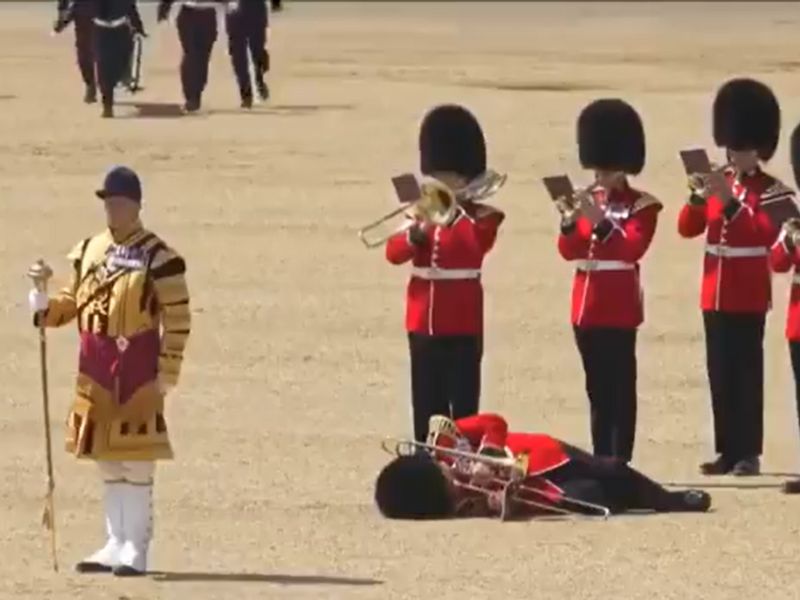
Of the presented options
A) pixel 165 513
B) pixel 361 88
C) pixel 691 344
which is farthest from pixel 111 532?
pixel 361 88

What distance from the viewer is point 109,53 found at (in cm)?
2567

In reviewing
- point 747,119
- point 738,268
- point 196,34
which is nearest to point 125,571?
point 738,268

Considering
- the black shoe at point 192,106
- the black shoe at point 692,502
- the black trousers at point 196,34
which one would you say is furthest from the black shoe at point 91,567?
the black shoe at point 192,106

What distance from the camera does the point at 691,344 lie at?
16.2 metres

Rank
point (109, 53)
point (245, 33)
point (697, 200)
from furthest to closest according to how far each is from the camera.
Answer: point (245, 33), point (109, 53), point (697, 200)

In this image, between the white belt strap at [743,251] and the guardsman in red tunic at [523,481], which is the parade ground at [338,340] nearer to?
the guardsman in red tunic at [523,481]

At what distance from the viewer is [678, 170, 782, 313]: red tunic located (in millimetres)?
12523

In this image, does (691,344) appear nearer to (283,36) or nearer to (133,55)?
(133,55)

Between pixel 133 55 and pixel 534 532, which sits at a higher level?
pixel 133 55

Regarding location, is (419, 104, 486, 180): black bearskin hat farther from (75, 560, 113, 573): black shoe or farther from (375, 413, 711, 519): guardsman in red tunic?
(75, 560, 113, 573): black shoe

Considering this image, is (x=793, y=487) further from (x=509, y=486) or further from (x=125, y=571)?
(x=125, y=571)

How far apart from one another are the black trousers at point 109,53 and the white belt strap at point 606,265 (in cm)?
1355

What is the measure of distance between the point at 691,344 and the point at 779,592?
5755 mm

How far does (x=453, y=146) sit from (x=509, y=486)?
1.66 m
